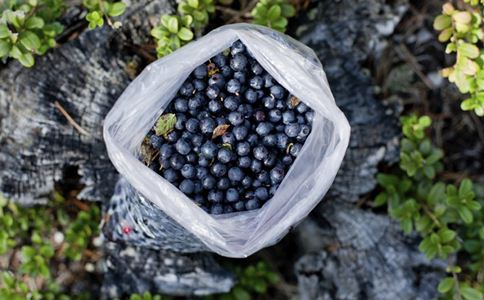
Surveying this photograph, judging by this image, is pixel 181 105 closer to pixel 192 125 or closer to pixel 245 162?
pixel 192 125

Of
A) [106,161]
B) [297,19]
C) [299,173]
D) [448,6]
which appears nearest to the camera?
[299,173]

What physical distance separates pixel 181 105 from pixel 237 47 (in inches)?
9.4

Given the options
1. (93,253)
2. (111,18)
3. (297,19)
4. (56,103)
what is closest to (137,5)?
(111,18)

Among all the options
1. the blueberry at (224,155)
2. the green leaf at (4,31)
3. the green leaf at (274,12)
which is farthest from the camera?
the green leaf at (274,12)

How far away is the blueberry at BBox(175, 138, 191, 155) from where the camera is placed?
171 cm

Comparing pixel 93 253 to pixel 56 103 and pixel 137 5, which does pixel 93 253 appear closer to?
pixel 56 103

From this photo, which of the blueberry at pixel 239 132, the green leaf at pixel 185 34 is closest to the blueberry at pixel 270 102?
the blueberry at pixel 239 132

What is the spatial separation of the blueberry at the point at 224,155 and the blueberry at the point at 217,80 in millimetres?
198

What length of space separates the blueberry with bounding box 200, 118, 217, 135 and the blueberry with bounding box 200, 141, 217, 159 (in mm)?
39

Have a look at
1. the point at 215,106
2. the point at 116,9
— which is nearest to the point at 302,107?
the point at 215,106

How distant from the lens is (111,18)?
2.00 meters

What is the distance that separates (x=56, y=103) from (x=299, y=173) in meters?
0.87

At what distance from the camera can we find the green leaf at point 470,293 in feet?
6.58

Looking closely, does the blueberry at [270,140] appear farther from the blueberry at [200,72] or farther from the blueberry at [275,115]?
the blueberry at [200,72]
